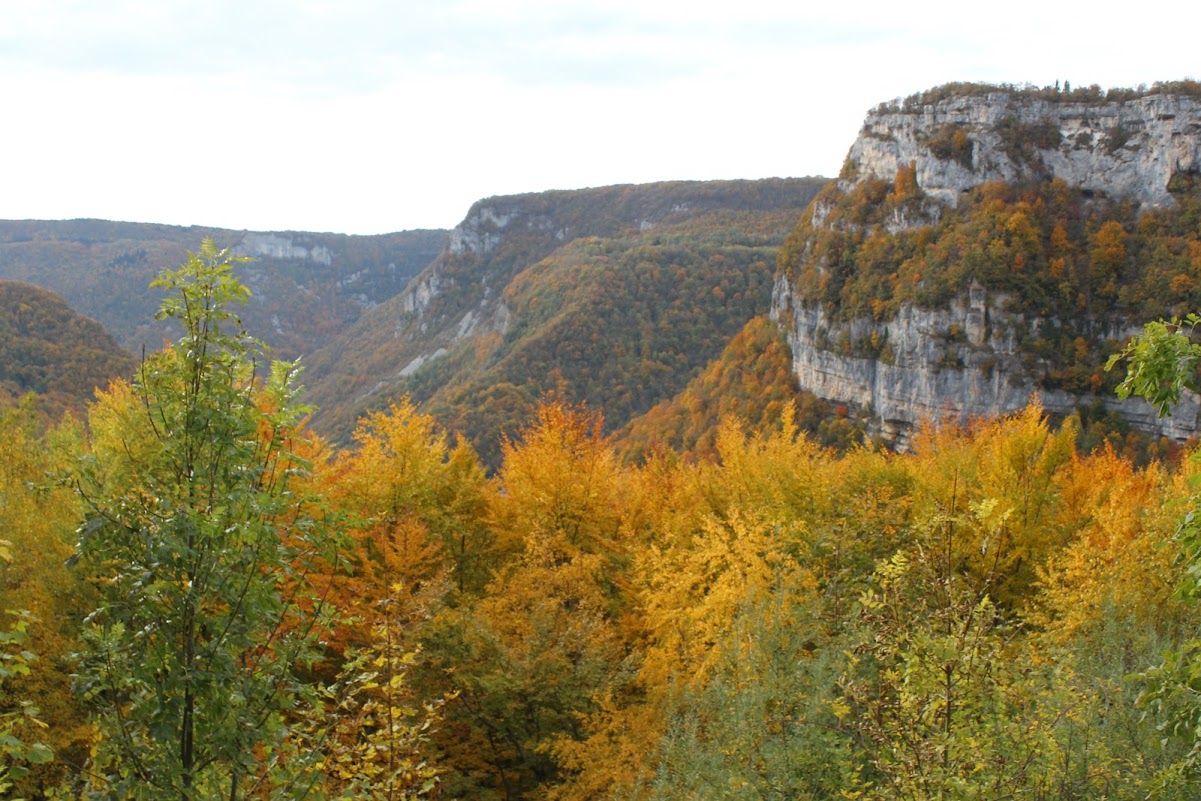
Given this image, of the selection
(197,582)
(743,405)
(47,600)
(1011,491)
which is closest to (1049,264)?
(743,405)

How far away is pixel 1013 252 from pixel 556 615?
197ft

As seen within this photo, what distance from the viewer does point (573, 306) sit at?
11262 centimetres

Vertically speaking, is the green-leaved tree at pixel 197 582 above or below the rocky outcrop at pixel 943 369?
above

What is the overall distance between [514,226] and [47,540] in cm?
18200

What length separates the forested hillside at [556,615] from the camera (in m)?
5.20

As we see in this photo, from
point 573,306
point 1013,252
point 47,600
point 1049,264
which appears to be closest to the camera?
point 47,600

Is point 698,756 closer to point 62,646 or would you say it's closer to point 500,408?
point 62,646

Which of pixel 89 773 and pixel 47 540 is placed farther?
pixel 47 540

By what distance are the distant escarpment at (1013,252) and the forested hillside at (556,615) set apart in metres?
37.0

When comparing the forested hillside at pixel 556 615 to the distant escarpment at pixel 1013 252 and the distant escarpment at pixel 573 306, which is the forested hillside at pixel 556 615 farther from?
the distant escarpment at pixel 573 306

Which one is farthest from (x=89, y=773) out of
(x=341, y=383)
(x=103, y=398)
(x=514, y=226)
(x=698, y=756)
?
(x=514, y=226)

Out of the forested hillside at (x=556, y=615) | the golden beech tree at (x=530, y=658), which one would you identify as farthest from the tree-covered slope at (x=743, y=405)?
the golden beech tree at (x=530, y=658)

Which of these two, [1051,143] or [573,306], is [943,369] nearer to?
[1051,143]

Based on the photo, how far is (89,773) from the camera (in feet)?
15.7
